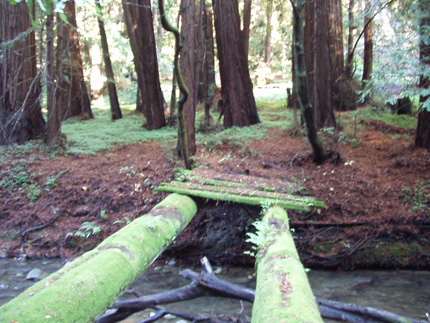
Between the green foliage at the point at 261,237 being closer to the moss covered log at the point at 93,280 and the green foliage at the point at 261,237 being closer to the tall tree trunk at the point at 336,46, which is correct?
the moss covered log at the point at 93,280

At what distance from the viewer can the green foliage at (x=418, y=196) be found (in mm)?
5828

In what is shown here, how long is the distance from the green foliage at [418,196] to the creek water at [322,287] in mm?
988

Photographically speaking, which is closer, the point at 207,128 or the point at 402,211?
the point at 402,211

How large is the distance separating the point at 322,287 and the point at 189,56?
203 inches

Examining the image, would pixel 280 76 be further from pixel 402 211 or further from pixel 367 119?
pixel 402 211

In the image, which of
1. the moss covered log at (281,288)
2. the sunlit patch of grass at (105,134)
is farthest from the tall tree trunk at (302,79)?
the sunlit patch of grass at (105,134)

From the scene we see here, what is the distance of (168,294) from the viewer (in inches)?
160

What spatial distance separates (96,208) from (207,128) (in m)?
5.00

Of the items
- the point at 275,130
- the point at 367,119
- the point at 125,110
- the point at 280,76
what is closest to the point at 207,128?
the point at 275,130

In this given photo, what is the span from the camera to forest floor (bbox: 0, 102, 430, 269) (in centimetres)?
571

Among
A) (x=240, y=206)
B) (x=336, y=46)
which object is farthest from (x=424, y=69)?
(x=336, y=46)

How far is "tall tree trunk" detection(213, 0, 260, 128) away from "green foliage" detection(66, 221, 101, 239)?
561 centimetres

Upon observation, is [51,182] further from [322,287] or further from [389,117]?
[389,117]

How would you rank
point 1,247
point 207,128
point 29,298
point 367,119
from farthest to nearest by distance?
point 207,128
point 367,119
point 1,247
point 29,298
